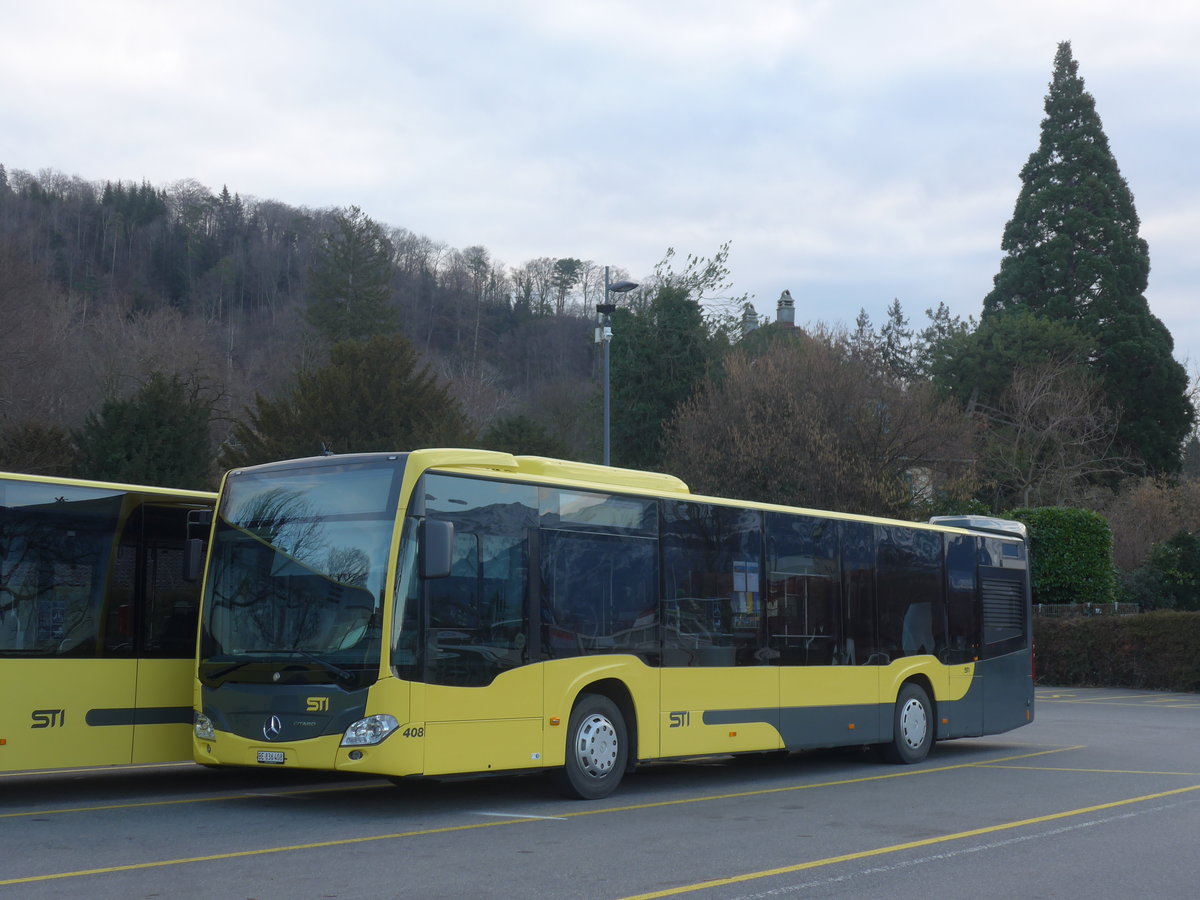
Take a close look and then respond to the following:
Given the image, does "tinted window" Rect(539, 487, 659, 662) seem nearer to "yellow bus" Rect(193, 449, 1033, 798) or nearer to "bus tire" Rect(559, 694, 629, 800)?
"yellow bus" Rect(193, 449, 1033, 798)

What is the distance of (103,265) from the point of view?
82375 mm

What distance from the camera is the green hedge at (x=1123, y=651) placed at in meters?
32.5

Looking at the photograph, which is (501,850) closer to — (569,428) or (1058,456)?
(1058,456)

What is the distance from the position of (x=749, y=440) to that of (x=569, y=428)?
31909mm

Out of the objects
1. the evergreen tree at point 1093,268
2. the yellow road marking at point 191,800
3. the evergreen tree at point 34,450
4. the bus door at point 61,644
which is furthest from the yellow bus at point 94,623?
the evergreen tree at point 1093,268

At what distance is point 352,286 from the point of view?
76625mm

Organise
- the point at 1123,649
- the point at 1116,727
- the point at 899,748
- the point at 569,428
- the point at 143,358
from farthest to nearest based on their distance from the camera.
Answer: the point at 569,428 < the point at 143,358 < the point at 1123,649 < the point at 1116,727 < the point at 899,748

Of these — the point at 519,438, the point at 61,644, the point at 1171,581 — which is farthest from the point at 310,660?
the point at 519,438

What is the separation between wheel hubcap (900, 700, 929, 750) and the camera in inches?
638

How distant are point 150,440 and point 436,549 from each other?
31.2 meters

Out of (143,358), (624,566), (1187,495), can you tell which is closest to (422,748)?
(624,566)

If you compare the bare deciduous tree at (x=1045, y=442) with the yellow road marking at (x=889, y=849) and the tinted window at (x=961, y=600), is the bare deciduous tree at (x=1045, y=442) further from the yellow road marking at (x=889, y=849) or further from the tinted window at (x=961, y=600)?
the yellow road marking at (x=889, y=849)

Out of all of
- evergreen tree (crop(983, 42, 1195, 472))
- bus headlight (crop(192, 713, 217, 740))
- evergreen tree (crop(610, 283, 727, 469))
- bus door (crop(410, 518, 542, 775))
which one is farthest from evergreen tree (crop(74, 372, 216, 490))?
evergreen tree (crop(983, 42, 1195, 472))

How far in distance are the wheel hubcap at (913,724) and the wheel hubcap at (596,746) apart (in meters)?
5.25
